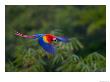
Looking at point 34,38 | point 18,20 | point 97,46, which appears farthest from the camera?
point 18,20

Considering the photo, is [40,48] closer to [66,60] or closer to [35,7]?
[66,60]

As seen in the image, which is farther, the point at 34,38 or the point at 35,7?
the point at 35,7

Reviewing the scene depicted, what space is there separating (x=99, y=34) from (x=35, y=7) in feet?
2.46

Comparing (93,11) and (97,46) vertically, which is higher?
(93,11)

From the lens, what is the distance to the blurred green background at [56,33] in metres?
3.10

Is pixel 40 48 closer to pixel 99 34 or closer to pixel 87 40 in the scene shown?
pixel 87 40

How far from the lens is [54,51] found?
3174 millimetres

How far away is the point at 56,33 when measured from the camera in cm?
322

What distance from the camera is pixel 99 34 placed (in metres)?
5.26

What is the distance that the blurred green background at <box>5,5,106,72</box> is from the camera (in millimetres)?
3098

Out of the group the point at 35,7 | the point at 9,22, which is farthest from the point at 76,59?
the point at 35,7

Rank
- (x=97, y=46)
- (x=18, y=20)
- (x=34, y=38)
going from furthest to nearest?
1. (x=18, y=20)
2. (x=97, y=46)
3. (x=34, y=38)

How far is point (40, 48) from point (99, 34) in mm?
2182
